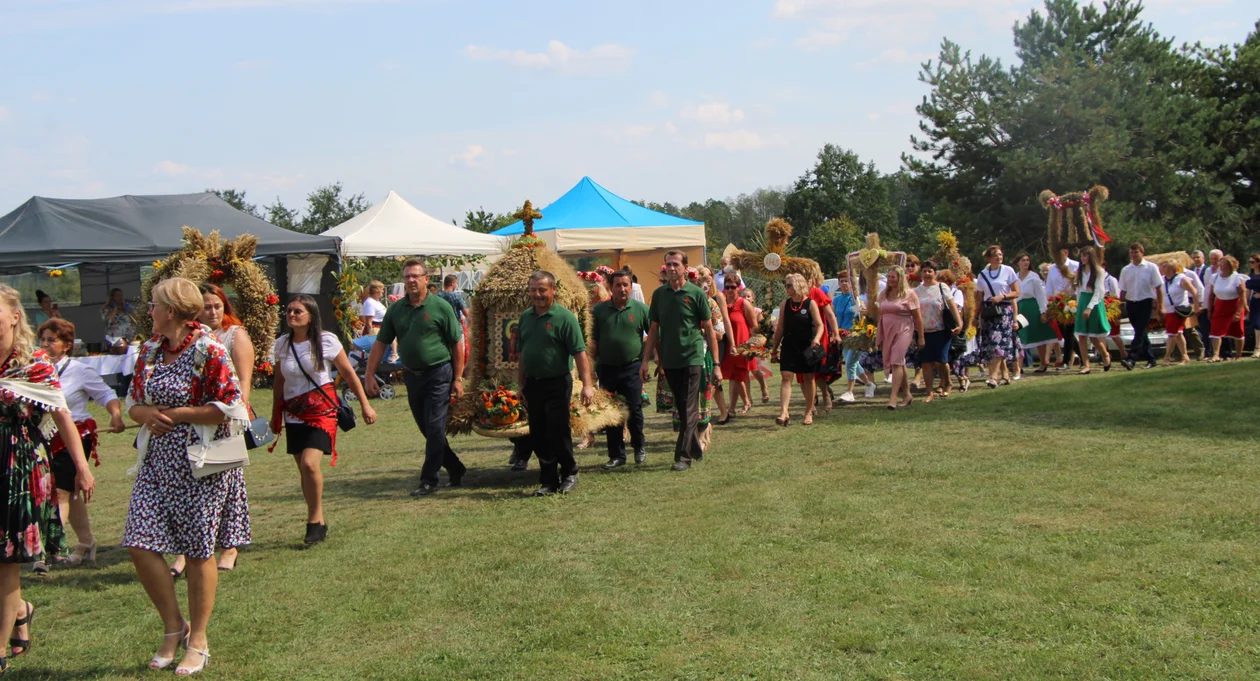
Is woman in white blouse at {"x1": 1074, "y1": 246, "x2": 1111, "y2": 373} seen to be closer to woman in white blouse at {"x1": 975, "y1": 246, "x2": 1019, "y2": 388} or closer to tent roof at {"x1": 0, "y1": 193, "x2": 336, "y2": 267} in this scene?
woman in white blouse at {"x1": 975, "y1": 246, "x2": 1019, "y2": 388}

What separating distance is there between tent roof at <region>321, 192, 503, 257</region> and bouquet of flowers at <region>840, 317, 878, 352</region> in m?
10.8

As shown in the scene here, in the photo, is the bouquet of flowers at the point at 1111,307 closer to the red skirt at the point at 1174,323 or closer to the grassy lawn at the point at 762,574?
the red skirt at the point at 1174,323

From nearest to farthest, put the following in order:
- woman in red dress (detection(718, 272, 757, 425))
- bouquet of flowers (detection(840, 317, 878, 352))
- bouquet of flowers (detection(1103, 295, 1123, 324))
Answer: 1. woman in red dress (detection(718, 272, 757, 425))
2. bouquet of flowers (detection(840, 317, 878, 352))
3. bouquet of flowers (detection(1103, 295, 1123, 324))

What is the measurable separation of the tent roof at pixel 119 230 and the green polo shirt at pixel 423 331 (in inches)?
467

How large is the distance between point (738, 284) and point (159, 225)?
12761 millimetres

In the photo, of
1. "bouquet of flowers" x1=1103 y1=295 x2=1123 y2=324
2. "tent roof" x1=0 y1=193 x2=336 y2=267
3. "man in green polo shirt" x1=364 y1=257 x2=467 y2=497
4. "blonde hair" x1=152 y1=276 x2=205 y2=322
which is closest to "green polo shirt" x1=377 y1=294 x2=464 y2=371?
"man in green polo shirt" x1=364 y1=257 x2=467 y2=497

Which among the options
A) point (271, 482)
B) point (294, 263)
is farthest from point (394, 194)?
point (271, 482)

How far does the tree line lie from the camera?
93.8 feet

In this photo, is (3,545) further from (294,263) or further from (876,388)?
(294,263)

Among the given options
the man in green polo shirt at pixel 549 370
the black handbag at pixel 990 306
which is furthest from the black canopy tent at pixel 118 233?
the black handbag at pixel 990 306

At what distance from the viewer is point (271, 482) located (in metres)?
10.2

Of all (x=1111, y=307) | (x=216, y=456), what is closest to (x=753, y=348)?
(x=1111, y=307)

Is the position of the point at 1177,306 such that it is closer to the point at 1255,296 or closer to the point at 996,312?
the point at 1255,296

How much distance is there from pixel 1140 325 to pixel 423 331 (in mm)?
13075
